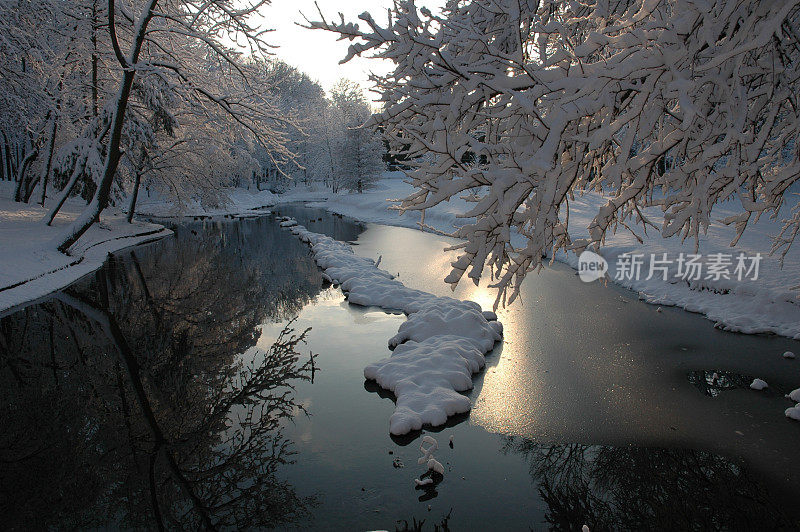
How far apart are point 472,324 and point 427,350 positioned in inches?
70.2

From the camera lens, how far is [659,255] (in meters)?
15.1

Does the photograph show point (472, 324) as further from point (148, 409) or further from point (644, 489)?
point (148, 409)

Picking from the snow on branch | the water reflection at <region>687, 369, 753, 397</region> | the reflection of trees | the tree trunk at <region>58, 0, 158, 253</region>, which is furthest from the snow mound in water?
the tree trunk at <region>58, 0, 158, 253</region>

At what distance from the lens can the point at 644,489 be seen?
195 inches

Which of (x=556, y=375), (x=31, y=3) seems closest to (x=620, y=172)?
(x=556, y=375)

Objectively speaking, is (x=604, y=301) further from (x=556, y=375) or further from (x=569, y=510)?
(x=569, y=510)

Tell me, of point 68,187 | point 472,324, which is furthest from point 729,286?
point 68,187

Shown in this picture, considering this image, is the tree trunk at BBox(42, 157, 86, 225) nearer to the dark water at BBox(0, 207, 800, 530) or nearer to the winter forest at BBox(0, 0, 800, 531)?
the winter forest at BBox(0, 0, 800, 531)

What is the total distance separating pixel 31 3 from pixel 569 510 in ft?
72.9

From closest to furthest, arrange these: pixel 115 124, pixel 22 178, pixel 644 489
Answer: pixel 644 489
pixel 115 124
pixel 22 178

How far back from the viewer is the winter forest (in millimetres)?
3312

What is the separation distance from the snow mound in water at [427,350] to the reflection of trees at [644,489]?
1.33 meters

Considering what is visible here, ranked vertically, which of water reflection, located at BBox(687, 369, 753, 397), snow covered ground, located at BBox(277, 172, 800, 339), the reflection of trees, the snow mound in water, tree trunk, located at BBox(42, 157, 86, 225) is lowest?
the reflection of trees

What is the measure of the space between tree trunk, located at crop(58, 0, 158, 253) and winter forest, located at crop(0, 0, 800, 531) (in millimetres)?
132
